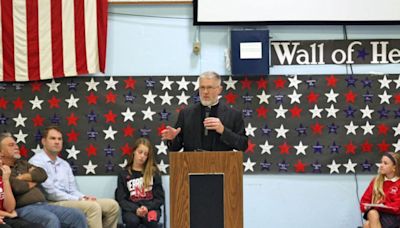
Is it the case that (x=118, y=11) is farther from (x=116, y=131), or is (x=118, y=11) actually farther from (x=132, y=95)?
(x=116, y=131)

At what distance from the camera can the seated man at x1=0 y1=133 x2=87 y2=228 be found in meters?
4.85

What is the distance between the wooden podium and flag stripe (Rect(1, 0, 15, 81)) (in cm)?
317

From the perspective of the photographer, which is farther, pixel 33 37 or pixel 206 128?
pixel 33 37

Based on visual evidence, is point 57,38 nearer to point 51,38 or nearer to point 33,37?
point 51,38

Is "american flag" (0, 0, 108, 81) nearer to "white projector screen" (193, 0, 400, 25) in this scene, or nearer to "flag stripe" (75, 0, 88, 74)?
"flag stripe" (75, 0, 88, 74)

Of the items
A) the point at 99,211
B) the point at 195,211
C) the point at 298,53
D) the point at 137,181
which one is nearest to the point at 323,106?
the point at 298,53

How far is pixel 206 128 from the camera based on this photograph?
3.84m

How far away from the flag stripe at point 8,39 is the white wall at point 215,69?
1010mm

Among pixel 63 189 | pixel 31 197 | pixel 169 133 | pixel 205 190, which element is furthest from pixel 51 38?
pixel 205 190

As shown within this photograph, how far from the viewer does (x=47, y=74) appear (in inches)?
229

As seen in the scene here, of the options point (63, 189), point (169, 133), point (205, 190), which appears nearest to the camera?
point (205, 190)

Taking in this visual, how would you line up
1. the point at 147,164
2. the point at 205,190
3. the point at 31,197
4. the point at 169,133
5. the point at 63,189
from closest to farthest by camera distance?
the point at 205,190
the point at 169,133
the point at 31,197
the point at 63,189
the point at 147,164

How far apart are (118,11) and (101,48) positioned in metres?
0.45

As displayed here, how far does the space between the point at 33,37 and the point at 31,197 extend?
1.76 metres
